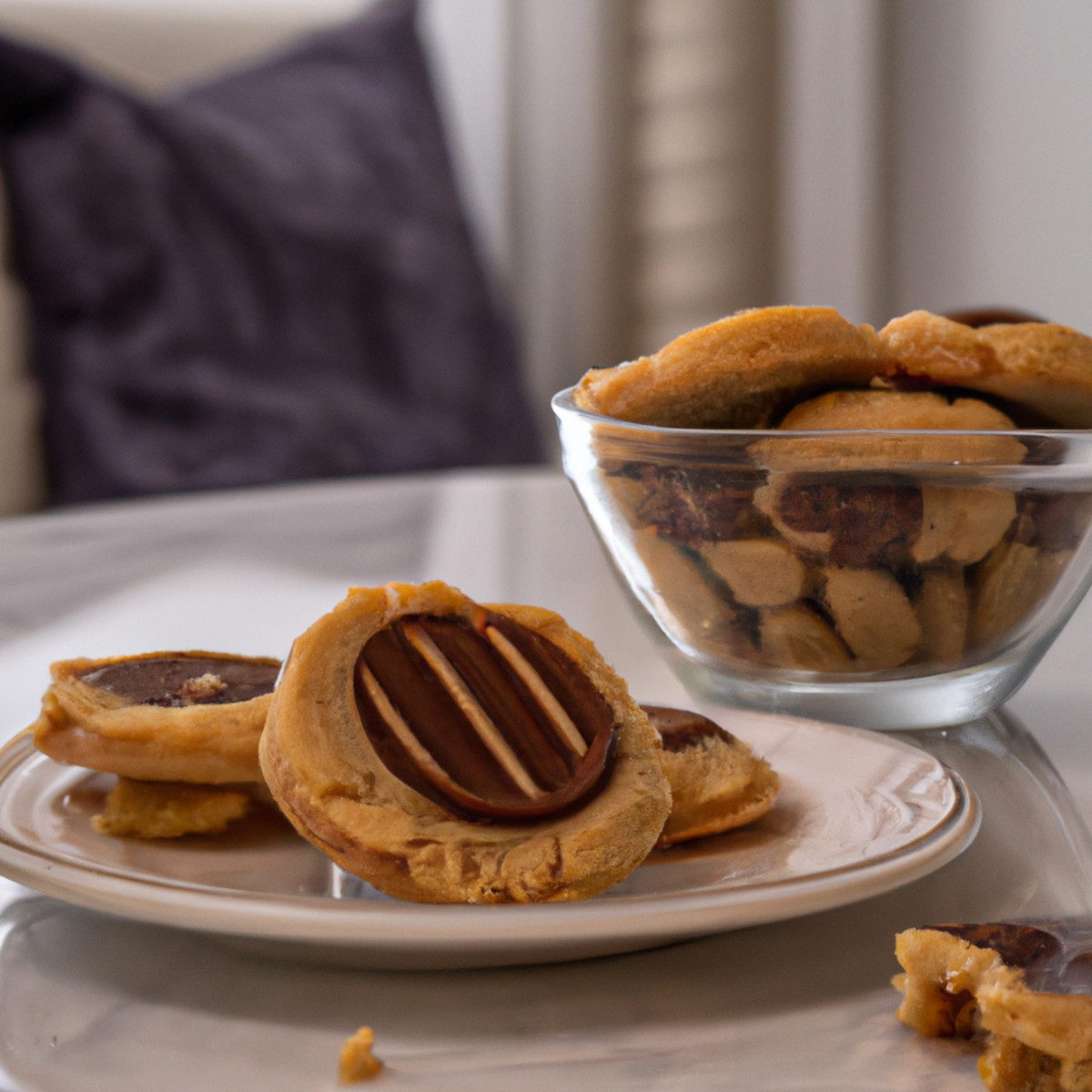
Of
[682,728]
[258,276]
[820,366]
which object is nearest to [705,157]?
[258,276]

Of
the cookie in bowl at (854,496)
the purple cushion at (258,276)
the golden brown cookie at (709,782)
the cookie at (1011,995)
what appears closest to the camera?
the cookie at (1011,995)

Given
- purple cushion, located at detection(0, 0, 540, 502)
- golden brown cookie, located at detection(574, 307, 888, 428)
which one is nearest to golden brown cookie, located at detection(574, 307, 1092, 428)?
golden brown cookie, located at detection(574, 307, 888, 428)

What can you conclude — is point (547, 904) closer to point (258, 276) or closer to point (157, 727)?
point (157, 727)

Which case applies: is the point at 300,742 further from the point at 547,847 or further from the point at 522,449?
the point at 522,449

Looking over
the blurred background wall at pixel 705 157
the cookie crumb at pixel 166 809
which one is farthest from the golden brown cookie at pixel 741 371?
the blurred background wall at pixel 705 157

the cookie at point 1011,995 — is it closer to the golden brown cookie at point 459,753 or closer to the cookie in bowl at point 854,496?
the golden brown cookie at point 459,753

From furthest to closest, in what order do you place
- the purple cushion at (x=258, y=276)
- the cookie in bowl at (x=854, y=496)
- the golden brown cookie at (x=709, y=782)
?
→ 1. the purple cushion at (x=258, y=276)
2. the cookie in bowl at (x=854, y=496)
3. the golden brown cookie at (x=709, y=782)

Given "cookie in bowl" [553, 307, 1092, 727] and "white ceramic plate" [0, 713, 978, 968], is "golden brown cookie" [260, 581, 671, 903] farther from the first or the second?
"cookie in bowl" [553, 307, 1092, 727]
